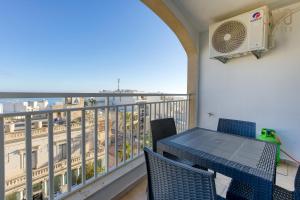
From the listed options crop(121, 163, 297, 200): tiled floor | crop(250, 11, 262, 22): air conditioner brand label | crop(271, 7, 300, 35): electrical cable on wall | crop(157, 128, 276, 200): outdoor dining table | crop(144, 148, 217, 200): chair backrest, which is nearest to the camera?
crop(144, 148, 217, 200): chair backrest

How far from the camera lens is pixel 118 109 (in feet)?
5.83

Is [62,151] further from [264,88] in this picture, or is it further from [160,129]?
[264,88]

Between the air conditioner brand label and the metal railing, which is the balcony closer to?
the metal railing

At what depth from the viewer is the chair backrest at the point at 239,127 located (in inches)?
60.9

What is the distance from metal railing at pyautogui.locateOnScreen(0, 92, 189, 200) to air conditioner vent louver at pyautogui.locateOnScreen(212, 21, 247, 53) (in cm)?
107

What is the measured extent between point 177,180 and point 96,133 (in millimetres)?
1068

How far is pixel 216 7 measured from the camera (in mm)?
2471

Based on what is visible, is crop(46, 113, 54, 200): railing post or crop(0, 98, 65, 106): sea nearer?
crop(0, 98, 65, 106): sea

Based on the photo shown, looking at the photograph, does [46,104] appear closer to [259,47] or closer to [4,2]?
[259,47]

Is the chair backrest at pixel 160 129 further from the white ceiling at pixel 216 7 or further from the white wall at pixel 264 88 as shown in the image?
the white ceiling at pixel 216 7

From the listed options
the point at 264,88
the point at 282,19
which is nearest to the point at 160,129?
the point at 264,88

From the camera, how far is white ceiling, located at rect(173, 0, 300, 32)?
2324 mm

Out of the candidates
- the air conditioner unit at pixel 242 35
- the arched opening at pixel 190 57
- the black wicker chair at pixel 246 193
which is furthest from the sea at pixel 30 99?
the air conditioner unit at pixel 242 35

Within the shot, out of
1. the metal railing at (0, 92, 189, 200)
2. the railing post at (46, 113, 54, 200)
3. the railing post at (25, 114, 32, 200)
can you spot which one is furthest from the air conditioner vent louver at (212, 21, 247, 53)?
the railing post at (25, 114, 32, 200)
